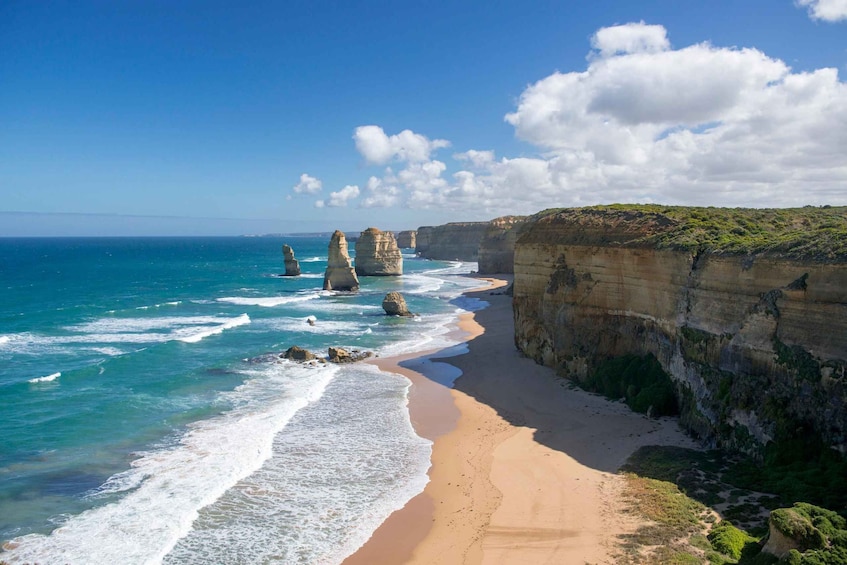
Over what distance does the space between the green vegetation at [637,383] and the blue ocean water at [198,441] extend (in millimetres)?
A: 8430

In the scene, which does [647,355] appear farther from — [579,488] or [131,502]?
[131,502]

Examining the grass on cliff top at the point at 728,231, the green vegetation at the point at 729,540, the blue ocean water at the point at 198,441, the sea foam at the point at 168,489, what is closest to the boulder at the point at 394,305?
the blue ocean water at the point at 198,441

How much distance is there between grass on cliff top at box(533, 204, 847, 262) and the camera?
668 inches

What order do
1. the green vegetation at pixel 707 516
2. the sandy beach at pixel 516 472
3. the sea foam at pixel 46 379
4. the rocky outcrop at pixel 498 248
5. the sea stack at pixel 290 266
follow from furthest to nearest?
1. the rocky outcrop at pixel 498 248
2. the sea stack at pixel 290 266
3. the sea foam at pixel 46 379
4. the sandy beach at pixel 516 472
5. the green vegetation at pixel 707 516

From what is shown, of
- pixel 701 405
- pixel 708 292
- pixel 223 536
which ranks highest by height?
pixel 708 292

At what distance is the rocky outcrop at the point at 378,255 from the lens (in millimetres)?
89375

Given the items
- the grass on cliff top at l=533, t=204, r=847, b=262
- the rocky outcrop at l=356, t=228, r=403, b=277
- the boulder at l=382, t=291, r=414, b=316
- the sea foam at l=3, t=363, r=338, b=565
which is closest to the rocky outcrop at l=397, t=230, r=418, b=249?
the rocky outcrop at l=356, t=228, r=403, b=277

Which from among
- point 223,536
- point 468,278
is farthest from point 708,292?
point 468,278

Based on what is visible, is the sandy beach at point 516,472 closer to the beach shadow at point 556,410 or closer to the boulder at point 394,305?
the beach shadow at point 556,410

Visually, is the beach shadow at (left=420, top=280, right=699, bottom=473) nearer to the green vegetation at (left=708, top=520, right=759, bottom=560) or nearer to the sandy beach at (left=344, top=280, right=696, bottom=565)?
the sandy beach at (left=344, top=280, right=696, bottom=565)

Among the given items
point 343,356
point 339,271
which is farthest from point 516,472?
point 339,271

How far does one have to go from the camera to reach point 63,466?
19.2 meters

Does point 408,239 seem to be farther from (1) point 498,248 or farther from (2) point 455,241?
(1) point 498,248

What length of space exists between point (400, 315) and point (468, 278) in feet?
126
